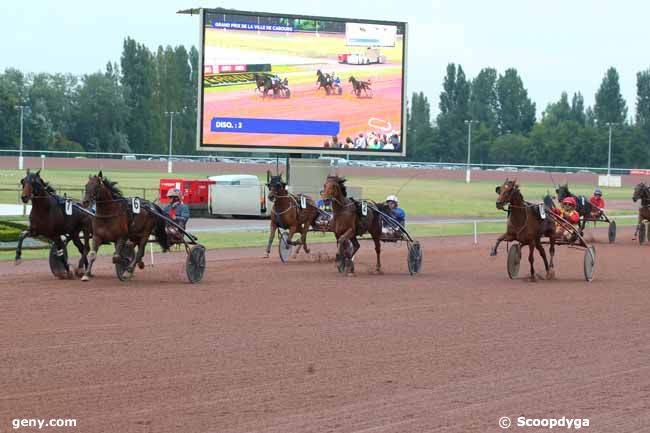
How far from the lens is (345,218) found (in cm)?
1678

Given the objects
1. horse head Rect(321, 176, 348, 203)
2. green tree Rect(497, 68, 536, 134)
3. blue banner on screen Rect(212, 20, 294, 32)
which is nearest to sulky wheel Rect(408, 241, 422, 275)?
horse head Rect(321, 176, 348, 203)

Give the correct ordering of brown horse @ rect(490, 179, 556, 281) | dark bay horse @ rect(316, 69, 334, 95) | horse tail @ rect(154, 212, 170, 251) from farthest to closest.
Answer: dark bay horse @ rect(316, 69, 334, 95) → brown horse @ rect(490, 179, 556, 281) → horse tail @ rect(154, 212, 170, 251)

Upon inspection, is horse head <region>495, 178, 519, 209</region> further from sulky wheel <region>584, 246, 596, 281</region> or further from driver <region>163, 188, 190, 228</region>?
driver <region>163, 188, 190, 228</region>

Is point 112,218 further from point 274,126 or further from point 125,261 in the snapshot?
point 274,126

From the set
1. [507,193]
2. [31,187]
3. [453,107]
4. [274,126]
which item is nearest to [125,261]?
[31,187]

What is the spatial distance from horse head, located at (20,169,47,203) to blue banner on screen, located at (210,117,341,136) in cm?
1318

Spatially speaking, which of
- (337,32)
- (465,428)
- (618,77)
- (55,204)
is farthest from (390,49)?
(618,77)

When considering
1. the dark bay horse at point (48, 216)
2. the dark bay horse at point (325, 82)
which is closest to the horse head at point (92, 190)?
the dark bay horse at point (48, 216)

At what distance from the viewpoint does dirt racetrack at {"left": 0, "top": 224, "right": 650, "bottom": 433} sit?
6969 millimetres

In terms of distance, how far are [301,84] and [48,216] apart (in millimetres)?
14301

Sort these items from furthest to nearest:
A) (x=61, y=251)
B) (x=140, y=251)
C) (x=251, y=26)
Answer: (x=251, y=26) < (x=61, y=251) < (x=140, y=251)

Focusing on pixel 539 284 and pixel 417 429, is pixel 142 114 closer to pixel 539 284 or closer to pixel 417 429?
pixel 539 284

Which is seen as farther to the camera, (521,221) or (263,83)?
(263,83)

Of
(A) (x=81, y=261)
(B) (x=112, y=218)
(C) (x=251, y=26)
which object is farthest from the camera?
(C) (x=251, y=26)
